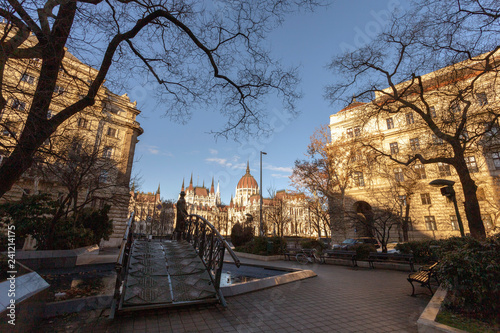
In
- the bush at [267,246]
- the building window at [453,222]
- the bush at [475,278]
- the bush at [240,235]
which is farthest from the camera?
the building window at [453,222]

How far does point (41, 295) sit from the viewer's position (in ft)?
12.3

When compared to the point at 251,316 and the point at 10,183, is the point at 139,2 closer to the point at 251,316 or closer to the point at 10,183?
the point at 10,183

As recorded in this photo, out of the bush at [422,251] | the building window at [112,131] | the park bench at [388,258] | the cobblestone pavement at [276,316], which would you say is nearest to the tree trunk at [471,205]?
the bush at [422,251]

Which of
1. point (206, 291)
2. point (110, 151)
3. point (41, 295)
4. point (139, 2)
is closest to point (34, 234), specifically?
point (41, 295)

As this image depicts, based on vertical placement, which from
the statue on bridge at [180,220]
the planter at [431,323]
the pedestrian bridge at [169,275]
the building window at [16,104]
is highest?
the building window at [16,104]

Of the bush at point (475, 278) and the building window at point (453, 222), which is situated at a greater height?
the building window at point (453, 222)

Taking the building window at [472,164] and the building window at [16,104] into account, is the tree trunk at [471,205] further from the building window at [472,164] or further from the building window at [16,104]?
the building window at [472,164]

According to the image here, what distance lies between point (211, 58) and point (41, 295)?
7172 mm

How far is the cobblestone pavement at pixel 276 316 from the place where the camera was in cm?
404

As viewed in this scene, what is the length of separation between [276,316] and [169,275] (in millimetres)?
2911

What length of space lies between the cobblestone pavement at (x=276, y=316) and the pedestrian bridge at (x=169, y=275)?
21 centimetres

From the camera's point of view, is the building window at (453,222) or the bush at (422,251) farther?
the building window at (453,222)

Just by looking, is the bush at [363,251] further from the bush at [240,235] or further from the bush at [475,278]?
Result: the bush at [475,278]

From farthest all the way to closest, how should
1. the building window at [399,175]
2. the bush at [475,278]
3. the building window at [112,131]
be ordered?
the building window at [399,175] < the building window at [112,131] < the bush at [475,278]
